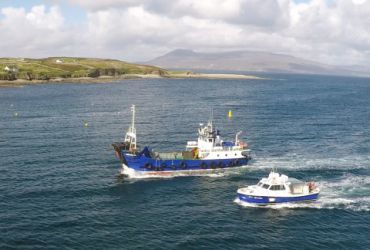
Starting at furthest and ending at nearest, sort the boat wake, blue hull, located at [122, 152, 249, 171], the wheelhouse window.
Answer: the boat wake, blue hull, located at [122, 152, 249, 171], the wheelhouse window

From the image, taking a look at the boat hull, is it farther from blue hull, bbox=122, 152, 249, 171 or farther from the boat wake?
the boat wake

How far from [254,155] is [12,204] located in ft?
179

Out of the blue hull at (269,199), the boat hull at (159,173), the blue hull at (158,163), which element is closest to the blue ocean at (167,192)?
the blue hull at (269,199)

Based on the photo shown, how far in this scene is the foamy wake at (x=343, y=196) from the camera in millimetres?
66062

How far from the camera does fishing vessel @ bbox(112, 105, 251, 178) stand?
8131 cm

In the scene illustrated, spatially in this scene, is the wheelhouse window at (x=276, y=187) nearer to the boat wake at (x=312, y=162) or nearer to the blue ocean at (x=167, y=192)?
the blue ocean at (x=167, y=192)

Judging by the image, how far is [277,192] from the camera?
66.9 m

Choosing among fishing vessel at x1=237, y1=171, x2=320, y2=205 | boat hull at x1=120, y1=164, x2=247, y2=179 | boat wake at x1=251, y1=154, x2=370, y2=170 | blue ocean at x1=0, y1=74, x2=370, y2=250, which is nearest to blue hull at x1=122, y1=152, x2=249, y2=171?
boat hull at x1=120, y1=164, x2=247, y2=179

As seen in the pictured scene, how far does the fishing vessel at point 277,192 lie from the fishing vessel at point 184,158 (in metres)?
18.1

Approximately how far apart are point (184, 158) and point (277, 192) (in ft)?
82.6

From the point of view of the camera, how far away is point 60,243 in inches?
2023

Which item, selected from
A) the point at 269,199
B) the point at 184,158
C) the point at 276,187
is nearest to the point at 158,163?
the point at 184,158

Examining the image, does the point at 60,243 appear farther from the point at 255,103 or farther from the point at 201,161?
the point at 255,103

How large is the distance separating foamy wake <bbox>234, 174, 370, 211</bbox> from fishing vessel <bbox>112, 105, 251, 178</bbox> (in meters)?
17.5
